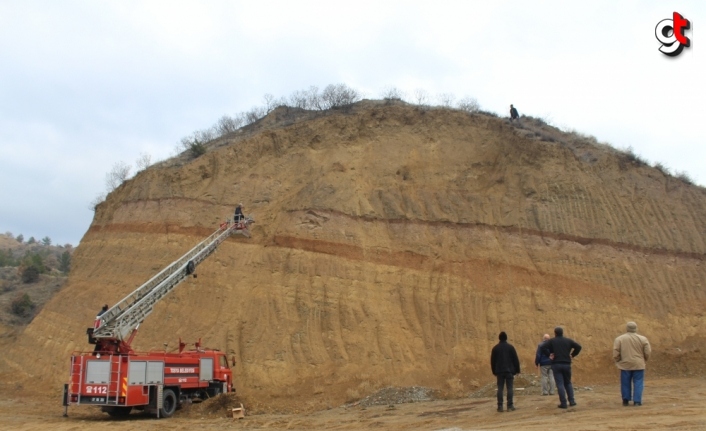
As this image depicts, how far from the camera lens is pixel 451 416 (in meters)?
14.5

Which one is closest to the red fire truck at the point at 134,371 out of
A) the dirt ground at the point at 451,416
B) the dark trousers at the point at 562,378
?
the dirt ground at the point at 451,416

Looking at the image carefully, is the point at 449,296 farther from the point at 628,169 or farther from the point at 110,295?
the point at 110,295

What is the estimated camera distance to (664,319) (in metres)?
24.6

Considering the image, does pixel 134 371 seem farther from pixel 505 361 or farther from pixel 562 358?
pixel 562 358

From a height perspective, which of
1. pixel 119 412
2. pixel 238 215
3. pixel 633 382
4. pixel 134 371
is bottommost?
pixel 119 412

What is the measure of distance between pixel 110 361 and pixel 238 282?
27.9 ft

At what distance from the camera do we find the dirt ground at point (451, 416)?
11.0m

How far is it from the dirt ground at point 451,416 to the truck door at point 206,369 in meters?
1.07

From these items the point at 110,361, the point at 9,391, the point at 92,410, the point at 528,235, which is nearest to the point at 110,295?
the point at 9,391

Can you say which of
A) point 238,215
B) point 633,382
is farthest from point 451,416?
point 238,215

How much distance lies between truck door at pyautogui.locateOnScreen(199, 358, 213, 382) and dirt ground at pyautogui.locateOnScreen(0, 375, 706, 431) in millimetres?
1072

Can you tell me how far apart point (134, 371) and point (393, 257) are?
38.1 feet

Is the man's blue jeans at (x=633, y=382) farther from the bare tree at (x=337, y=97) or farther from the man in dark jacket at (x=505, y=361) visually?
the bare tree at (x=337, y=97)

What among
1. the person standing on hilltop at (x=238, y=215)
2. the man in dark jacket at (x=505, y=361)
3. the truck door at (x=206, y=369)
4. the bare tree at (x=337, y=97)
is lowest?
the truck door at (x=206, y=369)
